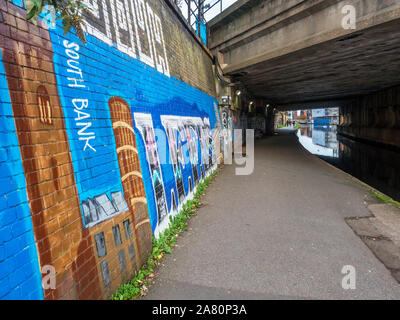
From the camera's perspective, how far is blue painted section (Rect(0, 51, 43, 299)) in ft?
5.39

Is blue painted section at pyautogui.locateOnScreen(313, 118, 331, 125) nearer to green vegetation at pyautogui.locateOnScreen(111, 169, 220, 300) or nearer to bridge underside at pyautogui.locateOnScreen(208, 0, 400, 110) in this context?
bridge underside at pyautogui.locateOnScreen(208, 0, 400, 110)

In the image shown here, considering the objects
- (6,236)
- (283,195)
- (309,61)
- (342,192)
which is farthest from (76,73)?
(309,61)

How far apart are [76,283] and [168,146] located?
319 centimetres

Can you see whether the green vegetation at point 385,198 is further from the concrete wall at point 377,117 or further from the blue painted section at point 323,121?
the blue painted section at point 323,121

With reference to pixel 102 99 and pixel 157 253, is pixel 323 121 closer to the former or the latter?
pixel 157 253

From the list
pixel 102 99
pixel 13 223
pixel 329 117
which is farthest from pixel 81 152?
pixel 329 117

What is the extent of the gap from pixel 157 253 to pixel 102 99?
260 cm

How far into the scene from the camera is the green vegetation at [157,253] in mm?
2781

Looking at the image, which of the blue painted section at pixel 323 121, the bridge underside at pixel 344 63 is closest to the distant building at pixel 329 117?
the blue painted section at pixel 323 121

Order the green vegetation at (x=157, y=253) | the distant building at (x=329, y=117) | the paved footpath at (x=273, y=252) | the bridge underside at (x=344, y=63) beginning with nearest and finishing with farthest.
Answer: the green vegetation at (x=157, y=253) < the paved footpath at (x=273, y=252) < the bridge underside at (x=344, y=63) < the distant building at (x=329, y=117)

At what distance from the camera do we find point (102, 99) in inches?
112

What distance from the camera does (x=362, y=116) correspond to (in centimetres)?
2648

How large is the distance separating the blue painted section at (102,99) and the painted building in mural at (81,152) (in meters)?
0.01
